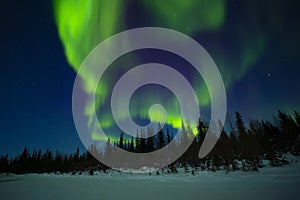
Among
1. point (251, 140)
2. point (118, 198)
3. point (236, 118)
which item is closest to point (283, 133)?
point (236, 118)

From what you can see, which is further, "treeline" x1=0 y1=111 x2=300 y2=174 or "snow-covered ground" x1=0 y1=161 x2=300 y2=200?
"treeline" x1=0 y1=111 x2=300 y2=174

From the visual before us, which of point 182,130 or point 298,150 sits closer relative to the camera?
point 298,150

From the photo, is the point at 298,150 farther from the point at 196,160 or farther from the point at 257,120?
the point at 257,120

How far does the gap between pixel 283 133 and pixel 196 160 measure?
1147 inches

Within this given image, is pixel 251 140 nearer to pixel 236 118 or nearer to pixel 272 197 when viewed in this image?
pixel 236 118

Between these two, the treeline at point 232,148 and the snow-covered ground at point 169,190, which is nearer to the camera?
the snow-covered ground at point 169,190

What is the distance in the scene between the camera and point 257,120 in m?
65.3

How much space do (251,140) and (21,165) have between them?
102191 millimetres

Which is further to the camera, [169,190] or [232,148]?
[232,148]

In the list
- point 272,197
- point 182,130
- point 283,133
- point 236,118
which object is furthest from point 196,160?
point 272,197

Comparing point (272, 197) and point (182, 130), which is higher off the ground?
point (182, 130)

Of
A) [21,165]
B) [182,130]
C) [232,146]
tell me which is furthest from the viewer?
[21,165]

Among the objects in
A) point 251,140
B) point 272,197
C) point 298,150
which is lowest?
point 272,197

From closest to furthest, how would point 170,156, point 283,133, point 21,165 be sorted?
point 283,133, point 170,156, point 21,165
